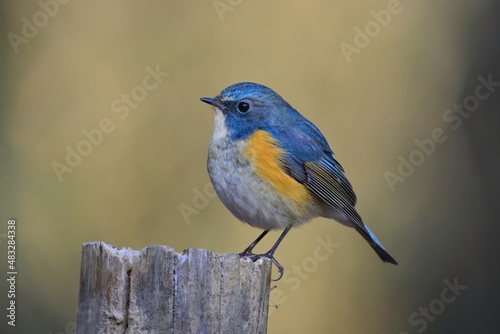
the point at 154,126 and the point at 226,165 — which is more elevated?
the point at 154,126

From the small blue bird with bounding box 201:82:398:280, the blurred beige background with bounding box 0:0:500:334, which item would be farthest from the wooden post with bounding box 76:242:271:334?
the blurred beige background with bounding box 0:0:500:334

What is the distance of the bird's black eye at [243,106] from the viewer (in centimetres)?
453

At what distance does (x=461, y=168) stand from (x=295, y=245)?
208cm

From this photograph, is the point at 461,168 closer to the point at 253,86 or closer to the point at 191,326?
the point at 253,86

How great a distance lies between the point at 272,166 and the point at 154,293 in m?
1.77

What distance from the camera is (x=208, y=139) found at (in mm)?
6453

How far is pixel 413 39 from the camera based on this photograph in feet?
23.1

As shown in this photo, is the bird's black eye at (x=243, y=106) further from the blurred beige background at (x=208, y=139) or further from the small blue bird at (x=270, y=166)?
the blurred beige background at (x=208, y=139)

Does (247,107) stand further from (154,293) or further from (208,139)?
(154,293)

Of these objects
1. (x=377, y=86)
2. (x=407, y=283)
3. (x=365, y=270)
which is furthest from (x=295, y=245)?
(x=377, y=86)

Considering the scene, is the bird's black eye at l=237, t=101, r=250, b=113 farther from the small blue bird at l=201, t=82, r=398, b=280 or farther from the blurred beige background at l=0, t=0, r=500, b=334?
the blurred beige background at l=0, t=0, r=500, b=334

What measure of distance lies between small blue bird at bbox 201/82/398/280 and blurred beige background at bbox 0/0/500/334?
65.6 inches

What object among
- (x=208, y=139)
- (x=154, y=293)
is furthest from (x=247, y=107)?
(x=154, y=293)

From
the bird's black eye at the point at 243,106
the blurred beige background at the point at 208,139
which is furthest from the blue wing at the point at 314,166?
the blurred beige background at the point at 208,139
